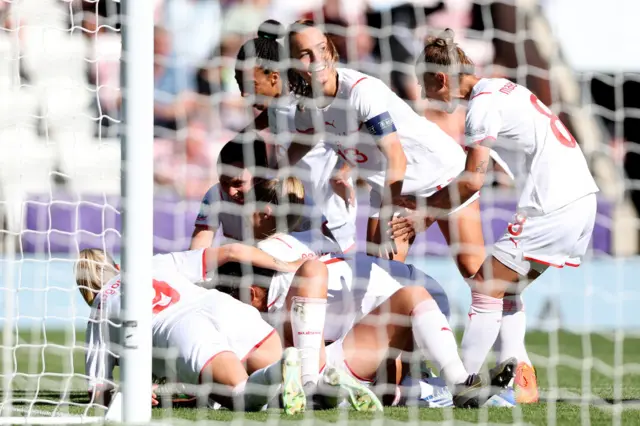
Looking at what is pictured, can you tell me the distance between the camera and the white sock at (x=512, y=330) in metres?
4.02

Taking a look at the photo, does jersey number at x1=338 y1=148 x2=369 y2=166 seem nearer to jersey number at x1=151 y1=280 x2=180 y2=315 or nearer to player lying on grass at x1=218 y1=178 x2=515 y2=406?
player lying on grass at x1=218 y1=178 x2=515 y2=406

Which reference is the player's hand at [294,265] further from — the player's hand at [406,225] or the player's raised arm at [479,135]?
the player's raised arm at [479,135]

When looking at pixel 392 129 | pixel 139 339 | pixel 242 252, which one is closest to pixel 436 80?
pixel 392 129

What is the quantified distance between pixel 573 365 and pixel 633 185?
2072 mm

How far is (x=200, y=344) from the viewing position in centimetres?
340

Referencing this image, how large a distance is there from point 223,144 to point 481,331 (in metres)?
3.52

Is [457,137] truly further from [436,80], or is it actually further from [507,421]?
[507,421]

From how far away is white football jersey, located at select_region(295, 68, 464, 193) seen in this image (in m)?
4.33

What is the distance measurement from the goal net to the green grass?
3cm

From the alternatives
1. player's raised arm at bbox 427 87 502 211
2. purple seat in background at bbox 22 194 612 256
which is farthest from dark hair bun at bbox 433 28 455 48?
purple seat in background at bbox 22 194 612 256

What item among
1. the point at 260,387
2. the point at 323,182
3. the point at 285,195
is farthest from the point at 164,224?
the point at 260,387

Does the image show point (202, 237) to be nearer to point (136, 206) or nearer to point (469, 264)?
point (469, 264)

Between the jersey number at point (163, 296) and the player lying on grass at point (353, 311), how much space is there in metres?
0.35

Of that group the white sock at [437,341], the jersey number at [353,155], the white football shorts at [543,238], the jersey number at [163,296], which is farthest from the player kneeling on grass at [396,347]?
the jersey number at [353,155]
